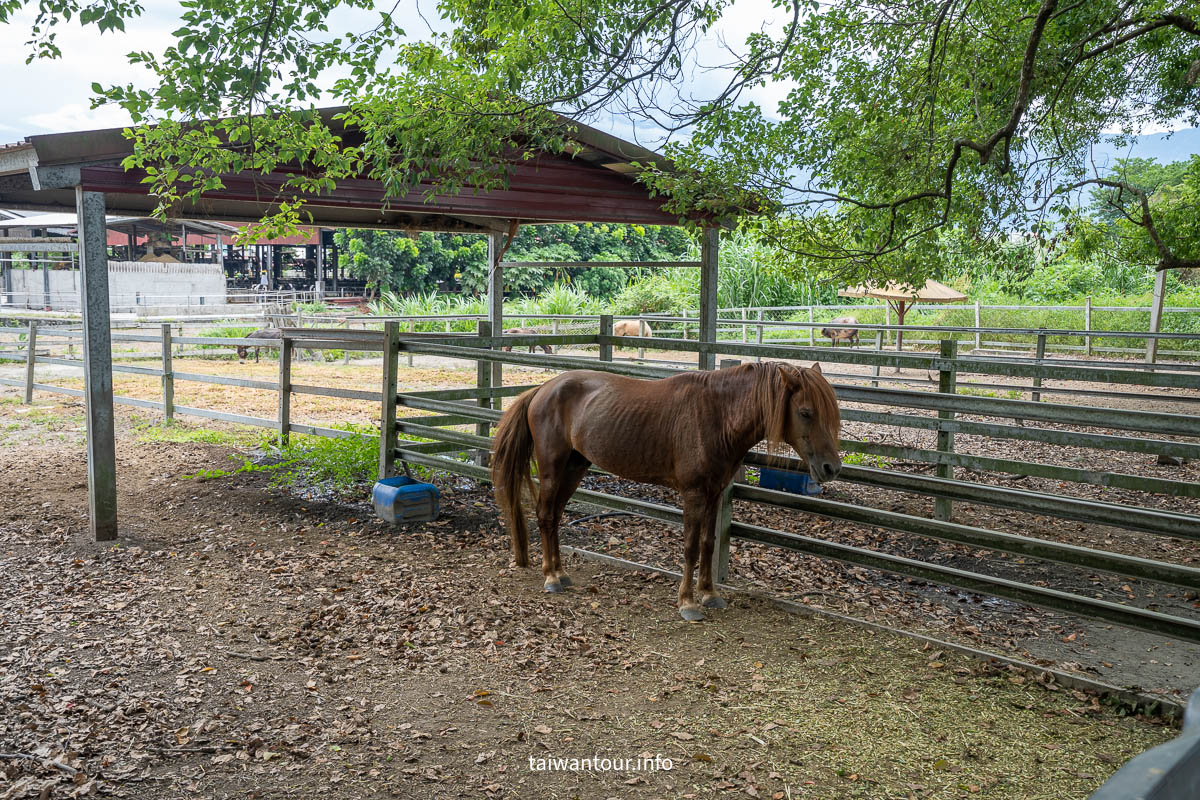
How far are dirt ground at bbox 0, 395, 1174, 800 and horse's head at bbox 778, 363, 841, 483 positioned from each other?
3.04ft

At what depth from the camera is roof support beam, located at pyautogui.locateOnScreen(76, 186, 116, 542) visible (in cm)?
541

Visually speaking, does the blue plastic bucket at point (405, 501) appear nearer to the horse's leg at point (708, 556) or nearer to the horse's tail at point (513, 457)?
the horse's tail at point (513, 457)

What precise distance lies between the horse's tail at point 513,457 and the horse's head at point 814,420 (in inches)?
67.3

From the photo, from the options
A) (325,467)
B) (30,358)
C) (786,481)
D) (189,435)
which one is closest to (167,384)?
(189,435)

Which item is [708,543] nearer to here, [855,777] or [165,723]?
[855,777]

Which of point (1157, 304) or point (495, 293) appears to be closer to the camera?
point (495, 293)

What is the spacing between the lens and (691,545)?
14.0 ft

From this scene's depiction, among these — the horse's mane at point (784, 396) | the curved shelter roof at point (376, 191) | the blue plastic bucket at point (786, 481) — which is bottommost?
the blue plastic bucket at point (786, 481)

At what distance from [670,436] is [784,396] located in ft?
2.54

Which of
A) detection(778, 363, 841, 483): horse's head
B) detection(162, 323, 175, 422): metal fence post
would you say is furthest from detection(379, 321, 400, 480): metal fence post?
detection(162, 323, 175, 422): metal fence post

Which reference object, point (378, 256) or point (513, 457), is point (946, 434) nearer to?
point (513, 457)

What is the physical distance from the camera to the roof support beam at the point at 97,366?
5.41m

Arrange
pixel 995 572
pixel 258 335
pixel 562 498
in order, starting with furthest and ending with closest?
pixel 258 335 < pixel 995 572 < pixel 562 498

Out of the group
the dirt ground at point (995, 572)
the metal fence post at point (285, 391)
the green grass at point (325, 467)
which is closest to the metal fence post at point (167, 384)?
the dirt ground at point (995, 572)
